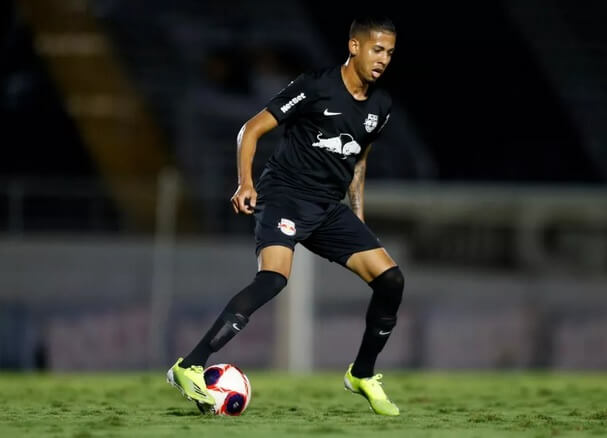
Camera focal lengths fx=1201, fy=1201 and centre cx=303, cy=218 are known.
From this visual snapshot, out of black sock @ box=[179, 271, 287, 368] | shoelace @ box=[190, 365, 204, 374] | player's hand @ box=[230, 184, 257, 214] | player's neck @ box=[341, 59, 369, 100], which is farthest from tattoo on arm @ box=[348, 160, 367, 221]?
shoelace @ box=[190, 365, 204, 374]

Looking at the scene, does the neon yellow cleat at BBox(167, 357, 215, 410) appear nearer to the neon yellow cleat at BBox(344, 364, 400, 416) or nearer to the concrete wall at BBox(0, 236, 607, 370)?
the neon yellow cleat at BBox(344, 364, 400, 416)

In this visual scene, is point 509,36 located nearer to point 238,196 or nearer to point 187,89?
point 187,89

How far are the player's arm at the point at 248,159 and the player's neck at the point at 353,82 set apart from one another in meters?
0.39

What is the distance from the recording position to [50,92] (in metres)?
17.1

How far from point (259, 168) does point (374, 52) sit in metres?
9.14

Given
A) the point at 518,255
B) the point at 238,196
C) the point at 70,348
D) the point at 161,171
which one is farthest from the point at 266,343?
the point at 238,196

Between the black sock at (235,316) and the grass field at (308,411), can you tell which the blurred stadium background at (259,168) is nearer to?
the grass field at (308,411)

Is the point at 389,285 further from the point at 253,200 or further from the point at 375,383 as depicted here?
the point at 253,200

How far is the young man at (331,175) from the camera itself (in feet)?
17.1

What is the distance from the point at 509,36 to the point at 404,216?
6.05 metres

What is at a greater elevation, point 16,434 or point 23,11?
point 23,11

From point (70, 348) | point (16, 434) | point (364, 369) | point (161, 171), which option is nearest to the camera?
point (16, 434)

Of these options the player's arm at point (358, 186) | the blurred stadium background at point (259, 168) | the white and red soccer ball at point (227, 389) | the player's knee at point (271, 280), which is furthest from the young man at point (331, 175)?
the blurred stadium background at point (259, 168)

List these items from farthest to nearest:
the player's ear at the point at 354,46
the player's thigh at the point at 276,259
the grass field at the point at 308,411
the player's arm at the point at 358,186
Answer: the player's arm at the point at 358,186
the player's ear at the point at 354,46
the player's thigh at the point at 276,259
the grass field at the point at 308,411
